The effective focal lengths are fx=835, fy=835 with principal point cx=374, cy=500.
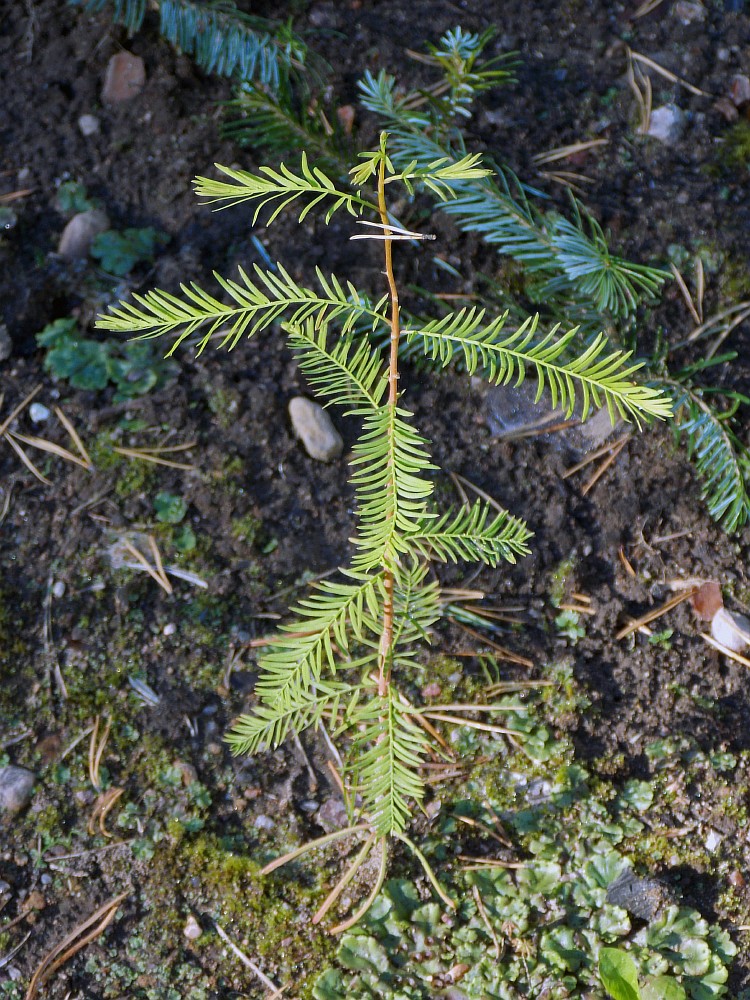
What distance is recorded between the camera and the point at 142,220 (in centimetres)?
295

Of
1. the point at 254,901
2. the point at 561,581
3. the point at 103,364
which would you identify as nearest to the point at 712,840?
the point at 561,581

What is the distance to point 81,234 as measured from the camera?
2896mm

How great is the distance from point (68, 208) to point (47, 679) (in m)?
1.67

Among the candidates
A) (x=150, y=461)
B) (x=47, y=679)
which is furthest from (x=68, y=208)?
(x=47, y=679)

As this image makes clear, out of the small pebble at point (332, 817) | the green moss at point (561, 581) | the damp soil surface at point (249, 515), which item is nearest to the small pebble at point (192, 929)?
the damp soil surface at point (249, 515)

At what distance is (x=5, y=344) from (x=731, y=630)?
2454 mm

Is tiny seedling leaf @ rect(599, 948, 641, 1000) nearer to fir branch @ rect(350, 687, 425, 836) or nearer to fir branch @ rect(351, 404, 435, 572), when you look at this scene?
fir branch @ rect(350, 687, 425, 836)

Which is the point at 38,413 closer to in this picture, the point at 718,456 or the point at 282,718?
the point at 282,718

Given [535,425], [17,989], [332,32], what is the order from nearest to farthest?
[17,989] < [535,425] < [332,32]

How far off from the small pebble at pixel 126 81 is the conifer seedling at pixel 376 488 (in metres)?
1.06

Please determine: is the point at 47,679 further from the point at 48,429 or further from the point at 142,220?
the point at 142,220

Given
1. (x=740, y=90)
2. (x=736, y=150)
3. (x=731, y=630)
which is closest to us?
(x=731, y=630)

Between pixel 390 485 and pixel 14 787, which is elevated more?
pixel 390 485

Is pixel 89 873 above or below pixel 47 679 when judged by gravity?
below
